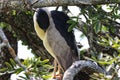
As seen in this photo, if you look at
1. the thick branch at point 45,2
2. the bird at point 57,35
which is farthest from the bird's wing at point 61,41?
the thick branch at point 45,2

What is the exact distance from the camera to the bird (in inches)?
135

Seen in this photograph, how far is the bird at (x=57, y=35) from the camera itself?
343 centimetres

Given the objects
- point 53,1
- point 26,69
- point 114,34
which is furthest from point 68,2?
point 114,34

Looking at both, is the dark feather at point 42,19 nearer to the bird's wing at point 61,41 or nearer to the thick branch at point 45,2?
the bird's wing at point 61,41

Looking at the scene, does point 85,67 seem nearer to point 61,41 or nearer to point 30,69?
point 30,69

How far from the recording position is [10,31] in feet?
13.8

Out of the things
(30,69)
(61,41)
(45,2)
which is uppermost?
(45,2)

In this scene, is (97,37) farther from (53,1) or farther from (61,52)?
(53,1)

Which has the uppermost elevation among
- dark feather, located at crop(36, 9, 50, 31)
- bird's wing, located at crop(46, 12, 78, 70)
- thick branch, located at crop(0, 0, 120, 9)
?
thick branch, located at crop(0, 0, 120, 9)

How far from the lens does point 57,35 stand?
139 inches

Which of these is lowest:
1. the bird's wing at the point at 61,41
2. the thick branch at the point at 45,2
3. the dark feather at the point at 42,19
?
the bird's wing at the point at 61,41

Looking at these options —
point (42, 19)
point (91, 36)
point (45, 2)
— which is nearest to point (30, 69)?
point (45, 2)

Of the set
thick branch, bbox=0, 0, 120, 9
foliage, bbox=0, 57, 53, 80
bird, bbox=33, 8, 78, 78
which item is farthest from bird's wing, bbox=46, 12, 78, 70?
foliage, bbox=0, 57, 53, 80

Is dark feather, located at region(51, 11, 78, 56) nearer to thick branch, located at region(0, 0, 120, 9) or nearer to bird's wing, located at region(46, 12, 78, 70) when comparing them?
bird's wing, located at region(46, 12, 78, 70)
